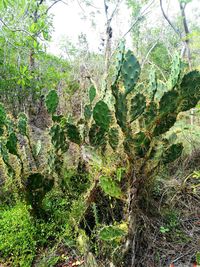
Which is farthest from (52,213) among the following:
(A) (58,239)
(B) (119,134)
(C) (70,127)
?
(B) (119,134)

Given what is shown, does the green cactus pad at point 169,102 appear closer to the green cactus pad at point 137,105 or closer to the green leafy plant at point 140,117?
the green leafy plant at point 140,117

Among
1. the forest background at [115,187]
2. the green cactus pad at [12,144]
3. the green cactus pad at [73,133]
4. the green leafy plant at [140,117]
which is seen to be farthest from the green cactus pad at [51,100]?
the green leafy plant at [140,117]

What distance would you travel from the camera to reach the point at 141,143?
2.00 metres

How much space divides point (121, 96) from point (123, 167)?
60cm

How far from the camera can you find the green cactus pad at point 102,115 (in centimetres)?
210

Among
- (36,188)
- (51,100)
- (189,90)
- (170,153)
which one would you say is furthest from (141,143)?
(51,100)

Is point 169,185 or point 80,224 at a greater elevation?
point 169,185

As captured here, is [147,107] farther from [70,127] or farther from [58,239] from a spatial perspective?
[58,239]

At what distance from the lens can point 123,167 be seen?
86.1 inches

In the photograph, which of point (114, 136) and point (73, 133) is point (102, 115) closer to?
point (114, 136)

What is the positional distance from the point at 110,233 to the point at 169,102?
100 cm

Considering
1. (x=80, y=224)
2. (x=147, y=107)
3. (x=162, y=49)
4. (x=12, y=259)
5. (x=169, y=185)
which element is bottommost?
(x=12, y=259)

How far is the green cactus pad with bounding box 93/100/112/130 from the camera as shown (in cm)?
210

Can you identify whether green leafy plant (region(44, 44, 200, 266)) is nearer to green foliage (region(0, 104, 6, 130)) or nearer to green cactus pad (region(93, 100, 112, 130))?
green cactus pad (region(93, 100, 112, 130))
